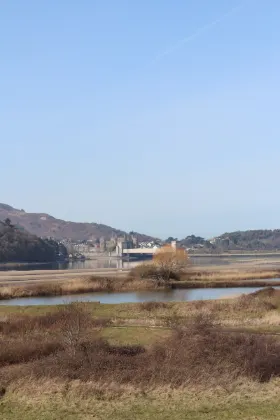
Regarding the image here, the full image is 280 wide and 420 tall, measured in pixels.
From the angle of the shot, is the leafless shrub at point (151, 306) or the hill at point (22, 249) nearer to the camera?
the leafless shrub at point (151, 306)

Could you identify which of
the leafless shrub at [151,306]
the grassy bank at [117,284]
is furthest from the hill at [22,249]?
the leafless shrub at [151,306]

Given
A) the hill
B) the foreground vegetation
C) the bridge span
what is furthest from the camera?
the bridge span

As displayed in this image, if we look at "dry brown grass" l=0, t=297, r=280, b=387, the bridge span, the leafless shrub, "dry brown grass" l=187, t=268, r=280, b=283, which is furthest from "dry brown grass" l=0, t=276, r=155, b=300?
the bridge span

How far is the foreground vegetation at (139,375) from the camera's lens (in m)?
12.0

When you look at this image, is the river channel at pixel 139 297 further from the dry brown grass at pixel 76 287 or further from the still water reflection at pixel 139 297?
the dry brown grass at pixel 76 287

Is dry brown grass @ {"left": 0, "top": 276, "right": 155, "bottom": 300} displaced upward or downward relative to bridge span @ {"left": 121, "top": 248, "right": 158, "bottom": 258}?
downward

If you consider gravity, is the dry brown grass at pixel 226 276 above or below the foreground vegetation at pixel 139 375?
above

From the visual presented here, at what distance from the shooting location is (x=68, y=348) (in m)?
16.7

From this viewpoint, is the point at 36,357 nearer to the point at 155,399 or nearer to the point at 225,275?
the point at 155,399

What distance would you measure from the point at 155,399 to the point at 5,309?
2096 cm

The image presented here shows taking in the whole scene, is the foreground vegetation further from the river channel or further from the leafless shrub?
the river channel

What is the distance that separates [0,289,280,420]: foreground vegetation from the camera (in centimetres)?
1200

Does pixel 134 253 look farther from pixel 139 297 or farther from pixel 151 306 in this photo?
pixel 151 306

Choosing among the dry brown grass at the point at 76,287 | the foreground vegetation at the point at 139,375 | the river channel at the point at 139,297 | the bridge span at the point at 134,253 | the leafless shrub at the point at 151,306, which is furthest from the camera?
the bridge span at the point at 134,253
